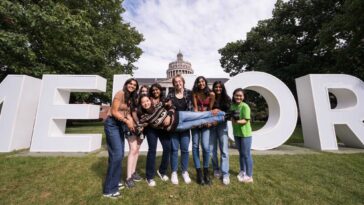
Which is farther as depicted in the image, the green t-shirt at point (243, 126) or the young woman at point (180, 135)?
the green t-shirt at point (243, 126)

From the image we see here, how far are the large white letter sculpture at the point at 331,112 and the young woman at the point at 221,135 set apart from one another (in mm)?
4146

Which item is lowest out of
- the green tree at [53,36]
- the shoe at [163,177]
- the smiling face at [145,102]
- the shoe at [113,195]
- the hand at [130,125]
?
the shoe at [113,195]

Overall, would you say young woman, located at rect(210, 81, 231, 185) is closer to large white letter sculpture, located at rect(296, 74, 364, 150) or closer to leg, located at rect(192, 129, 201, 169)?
leg, located at rect(192, 129, 201, 169)

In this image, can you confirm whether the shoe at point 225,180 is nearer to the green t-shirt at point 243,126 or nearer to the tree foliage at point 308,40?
the green t-shirt at point 243,126

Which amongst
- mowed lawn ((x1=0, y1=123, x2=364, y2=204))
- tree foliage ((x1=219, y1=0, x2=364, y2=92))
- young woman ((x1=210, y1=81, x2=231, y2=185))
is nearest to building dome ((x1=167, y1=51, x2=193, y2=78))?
tree foliage ((x1=219, y1=0, x2=364, y2=92))

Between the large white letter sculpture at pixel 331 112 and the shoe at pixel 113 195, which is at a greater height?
the large white letter sculpture at pixel 331 112

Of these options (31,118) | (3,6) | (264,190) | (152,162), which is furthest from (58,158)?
(3,6)

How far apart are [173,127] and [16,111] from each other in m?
5.56

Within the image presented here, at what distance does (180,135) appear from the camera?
328 centimetres

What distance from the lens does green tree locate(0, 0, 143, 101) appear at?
7621 millimetres

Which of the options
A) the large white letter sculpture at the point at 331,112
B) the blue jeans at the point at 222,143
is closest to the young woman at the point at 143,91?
the blue jeans at the point at 222,143

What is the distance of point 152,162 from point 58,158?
10.3ft

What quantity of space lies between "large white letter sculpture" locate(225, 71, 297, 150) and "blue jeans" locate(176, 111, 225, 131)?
8.40 ft

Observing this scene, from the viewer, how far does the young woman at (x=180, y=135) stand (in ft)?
10.6
